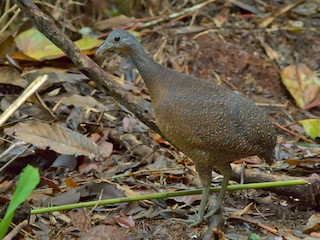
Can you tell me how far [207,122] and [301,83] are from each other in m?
2.62

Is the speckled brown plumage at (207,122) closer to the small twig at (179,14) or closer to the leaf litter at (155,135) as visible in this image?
the leaf litter at (155,135)

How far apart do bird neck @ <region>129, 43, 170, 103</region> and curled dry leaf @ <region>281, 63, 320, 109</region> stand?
2.34 metres

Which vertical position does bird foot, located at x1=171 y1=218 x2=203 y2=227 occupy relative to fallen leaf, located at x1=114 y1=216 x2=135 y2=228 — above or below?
below

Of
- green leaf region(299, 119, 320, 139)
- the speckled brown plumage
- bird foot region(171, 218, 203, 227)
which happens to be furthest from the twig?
green leaf region(299, 119, 320, 139)

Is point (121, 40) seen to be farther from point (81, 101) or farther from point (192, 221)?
point (81, 101)

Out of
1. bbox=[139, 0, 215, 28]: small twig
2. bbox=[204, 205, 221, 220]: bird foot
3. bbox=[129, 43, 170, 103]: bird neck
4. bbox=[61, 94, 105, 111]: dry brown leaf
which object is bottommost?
bbox=[204, 205, 221, 220]: bird foot

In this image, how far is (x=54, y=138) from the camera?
164 inches

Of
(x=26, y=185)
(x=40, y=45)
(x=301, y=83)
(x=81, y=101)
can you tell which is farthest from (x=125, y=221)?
(x=301, y=83)

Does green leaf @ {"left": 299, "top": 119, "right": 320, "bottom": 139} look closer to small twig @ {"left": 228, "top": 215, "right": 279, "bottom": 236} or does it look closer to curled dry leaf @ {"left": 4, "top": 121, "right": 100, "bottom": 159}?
small twig @ {"left": 228, "top": 215, "right": 279, "bottom": 236}

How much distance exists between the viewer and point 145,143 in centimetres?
467

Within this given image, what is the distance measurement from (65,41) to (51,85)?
1.36 meters

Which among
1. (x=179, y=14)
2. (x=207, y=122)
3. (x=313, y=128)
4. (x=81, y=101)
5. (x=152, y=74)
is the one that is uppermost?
(x=152, y=74)

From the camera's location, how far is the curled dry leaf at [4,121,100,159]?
4070 mm

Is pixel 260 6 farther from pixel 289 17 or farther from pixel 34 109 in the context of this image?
pixel 34 109
